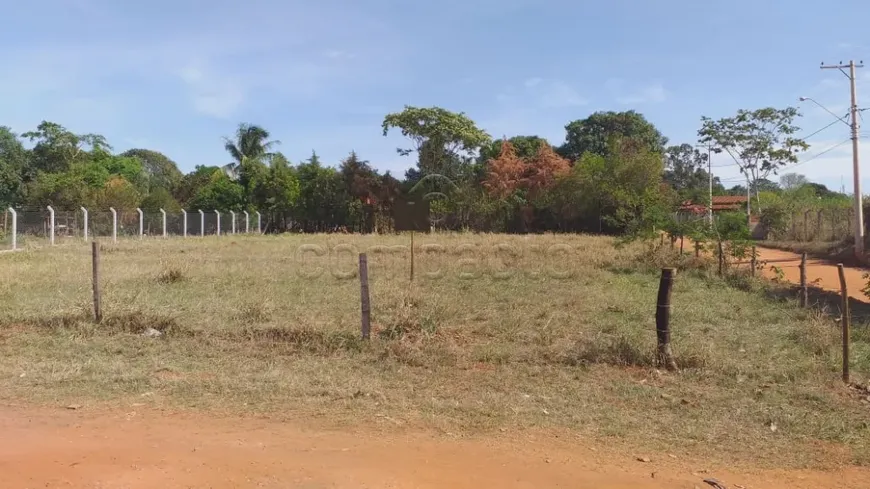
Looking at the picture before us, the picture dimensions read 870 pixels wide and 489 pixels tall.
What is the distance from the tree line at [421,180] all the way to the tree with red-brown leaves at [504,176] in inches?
2.8

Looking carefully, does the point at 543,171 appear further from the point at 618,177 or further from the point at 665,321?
the point at 665,321

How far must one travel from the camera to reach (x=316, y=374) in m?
6.14

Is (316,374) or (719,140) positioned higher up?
(719,140)

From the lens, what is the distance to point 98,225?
2620 centimetres

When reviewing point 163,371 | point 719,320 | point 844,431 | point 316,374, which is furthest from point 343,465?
point 719,320

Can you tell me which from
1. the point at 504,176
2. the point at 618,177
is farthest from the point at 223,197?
the point at 618,177

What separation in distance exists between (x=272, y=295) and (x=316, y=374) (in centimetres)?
467

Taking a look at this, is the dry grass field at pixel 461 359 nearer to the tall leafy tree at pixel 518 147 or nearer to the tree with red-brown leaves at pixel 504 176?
the tree with red-brown leaves at pixel 504 176

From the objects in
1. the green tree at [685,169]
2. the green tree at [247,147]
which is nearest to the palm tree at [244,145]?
the green tree at [247,147]

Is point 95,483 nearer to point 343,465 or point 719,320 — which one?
point 343,465

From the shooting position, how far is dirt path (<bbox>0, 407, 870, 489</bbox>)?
12.2 ft

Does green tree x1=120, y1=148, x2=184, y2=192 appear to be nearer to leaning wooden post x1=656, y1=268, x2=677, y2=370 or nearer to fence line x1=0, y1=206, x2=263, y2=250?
fence line x1=0, y1=206, x2=263, y2=250

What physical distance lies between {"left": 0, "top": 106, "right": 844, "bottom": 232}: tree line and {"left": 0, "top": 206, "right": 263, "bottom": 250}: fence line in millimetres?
3997

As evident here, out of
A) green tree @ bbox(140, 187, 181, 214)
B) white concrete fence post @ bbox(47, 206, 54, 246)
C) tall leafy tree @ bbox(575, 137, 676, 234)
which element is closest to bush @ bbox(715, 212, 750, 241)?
tall leafy tree @ bbox(575, 137, 676, 234)
